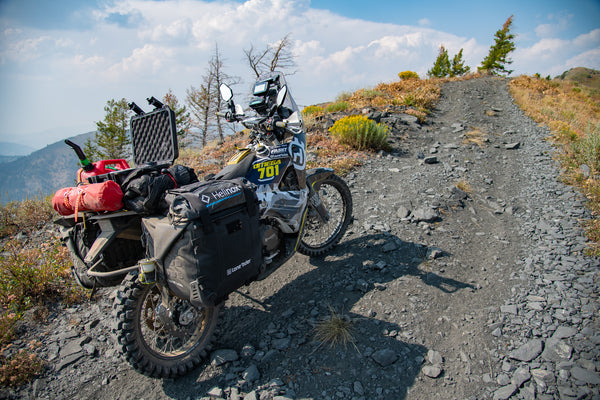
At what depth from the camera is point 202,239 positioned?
221cm

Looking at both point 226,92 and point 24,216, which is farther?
point 24,216

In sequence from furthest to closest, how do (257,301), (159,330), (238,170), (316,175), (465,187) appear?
(465,187), (316,175), (257,301), (238,170), (159,330)

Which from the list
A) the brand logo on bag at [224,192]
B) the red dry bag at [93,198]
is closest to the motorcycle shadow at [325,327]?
the brand logo on bag at [224,192]

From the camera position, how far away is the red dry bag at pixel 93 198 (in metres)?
2.18

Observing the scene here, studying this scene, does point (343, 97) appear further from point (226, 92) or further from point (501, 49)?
point (501, 49)

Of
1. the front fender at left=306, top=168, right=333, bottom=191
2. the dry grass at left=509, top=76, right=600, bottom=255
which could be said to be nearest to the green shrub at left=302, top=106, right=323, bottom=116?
the dry grass at left=509, top=76, right=600, bottom=255

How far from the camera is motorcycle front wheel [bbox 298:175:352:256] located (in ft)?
13.3

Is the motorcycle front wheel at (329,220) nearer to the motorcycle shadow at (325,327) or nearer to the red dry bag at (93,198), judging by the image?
the motorcycle shadow at (325,327)

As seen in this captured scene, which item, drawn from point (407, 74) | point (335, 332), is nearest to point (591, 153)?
point (335, 332)

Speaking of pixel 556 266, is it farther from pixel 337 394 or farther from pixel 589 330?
pixel 337 394

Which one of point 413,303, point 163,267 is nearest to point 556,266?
point 413,303

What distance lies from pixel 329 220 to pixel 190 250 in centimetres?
233

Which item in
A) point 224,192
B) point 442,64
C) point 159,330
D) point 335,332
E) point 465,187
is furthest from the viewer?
point 442,64

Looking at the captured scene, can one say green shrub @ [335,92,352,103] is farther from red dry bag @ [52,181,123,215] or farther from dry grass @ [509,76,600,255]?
red dry bag @ [52,181,123,215]
